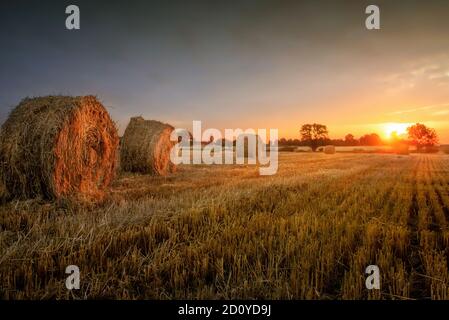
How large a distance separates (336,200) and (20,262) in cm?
594

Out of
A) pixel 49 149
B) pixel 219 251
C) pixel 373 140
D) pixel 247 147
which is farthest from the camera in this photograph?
pixel 373 140

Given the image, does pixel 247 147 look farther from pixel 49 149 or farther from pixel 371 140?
pixel 371 140

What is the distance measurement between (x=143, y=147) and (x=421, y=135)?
266 feet

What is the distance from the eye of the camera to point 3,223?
469cm

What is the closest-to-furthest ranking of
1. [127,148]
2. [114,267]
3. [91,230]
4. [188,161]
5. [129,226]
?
[114,267] < [91,230] < [129,226] < [127,148] < [188,161]

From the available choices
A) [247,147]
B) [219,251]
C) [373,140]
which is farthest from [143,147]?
[373,140]

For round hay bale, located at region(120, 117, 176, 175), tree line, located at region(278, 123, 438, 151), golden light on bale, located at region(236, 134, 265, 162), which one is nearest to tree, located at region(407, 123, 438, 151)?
tree line, located at region(278, 123, 438, 151)

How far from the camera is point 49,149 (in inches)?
245

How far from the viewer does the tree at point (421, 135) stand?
3056 inches

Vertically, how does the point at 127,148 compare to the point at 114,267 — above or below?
above
